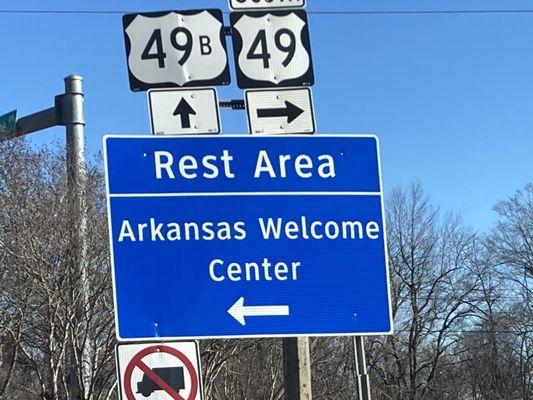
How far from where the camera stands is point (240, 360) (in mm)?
23672

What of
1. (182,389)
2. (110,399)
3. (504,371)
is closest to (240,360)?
(110,399)

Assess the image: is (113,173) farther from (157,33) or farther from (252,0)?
(252,0)

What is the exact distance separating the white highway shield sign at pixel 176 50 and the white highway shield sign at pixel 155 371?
1.57 meters

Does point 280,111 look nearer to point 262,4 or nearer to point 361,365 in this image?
point 262,4

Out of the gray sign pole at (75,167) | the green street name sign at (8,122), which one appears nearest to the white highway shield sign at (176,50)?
the gray sign pole at (75,167)

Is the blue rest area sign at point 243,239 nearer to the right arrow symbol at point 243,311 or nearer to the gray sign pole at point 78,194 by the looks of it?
the right arrow symbol at point 243,311

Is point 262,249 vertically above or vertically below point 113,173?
below

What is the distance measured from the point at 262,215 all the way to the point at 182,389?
1.14 metres

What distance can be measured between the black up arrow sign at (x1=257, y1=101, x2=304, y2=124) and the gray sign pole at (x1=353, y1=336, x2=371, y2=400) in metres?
1.38

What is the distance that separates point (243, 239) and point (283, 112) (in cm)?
108

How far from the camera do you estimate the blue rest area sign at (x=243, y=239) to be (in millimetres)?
4090

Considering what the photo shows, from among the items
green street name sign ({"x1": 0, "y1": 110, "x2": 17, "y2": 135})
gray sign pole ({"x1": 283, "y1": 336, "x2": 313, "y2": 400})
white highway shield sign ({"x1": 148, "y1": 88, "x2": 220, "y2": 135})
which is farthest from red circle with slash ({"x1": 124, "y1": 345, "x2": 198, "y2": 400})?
green street name sign ({"x1": 0, "y1": 110, "x2": 17, "y2": 135})

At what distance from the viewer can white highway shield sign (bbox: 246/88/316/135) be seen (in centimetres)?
491

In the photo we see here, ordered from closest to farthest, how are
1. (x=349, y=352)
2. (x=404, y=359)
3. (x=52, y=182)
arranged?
(x=52, y=182), (x=349, y=352), (x=404, y=359)
